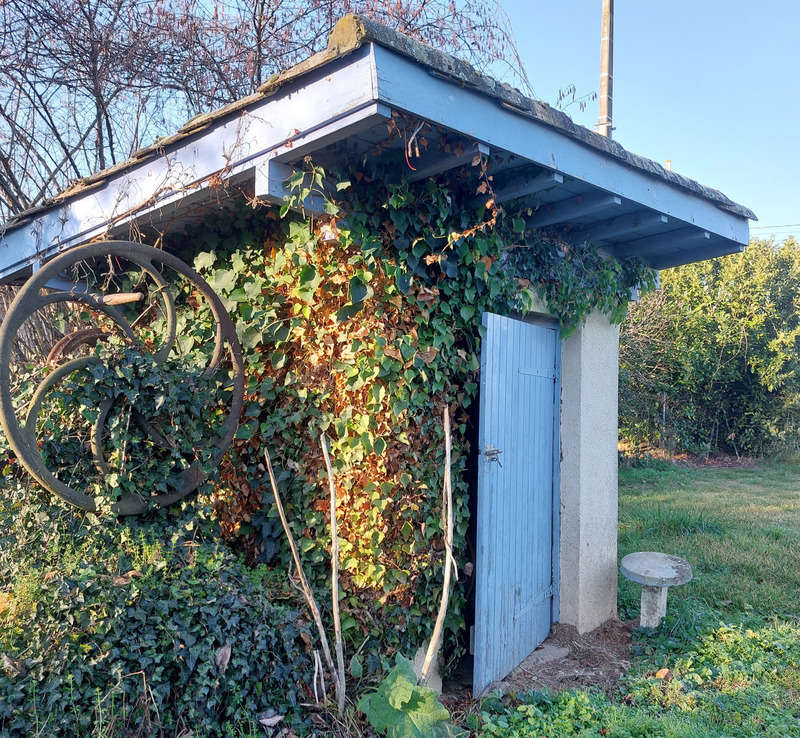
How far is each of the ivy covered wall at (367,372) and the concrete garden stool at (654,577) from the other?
1.62 meters

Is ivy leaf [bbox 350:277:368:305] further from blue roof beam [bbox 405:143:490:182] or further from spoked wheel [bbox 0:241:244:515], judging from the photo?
spoked wheel [bbox 0:241:244:515]

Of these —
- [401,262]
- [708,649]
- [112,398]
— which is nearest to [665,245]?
[401,262]

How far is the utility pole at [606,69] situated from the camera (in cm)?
802

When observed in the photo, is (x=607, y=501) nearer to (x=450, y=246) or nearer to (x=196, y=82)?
(x=450, y=246)

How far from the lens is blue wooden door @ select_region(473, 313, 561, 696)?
12.7 feet

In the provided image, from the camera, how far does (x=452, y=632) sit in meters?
3.87

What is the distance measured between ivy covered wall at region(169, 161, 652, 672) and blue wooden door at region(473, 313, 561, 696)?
139 mm

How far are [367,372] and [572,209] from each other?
1.83 metres

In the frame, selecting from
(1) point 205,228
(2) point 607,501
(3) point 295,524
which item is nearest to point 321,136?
(1) point 205,228

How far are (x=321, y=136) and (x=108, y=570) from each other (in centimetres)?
214

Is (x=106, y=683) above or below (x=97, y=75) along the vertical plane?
below

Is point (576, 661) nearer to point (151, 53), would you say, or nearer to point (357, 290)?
point (357, 290)

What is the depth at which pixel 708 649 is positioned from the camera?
4.39 meters

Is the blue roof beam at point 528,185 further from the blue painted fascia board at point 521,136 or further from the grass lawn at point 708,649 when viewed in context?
the grass lawn at point 708,649
